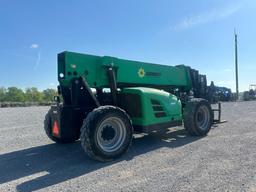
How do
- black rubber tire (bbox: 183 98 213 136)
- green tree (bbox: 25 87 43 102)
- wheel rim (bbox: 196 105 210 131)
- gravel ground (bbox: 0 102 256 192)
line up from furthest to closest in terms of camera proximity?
green tree (bbox: 25 87 43 102), wheel rim (bbox: 196 105 210 131), black rubber tire (bbox: 183 98 213 136), gravel ground (bbox: 0 102 256 192)

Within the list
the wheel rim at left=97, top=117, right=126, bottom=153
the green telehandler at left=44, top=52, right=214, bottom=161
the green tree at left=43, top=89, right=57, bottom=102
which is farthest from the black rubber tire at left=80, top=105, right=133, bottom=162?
the green tree at left=43, top=89, right=57, bottom=102

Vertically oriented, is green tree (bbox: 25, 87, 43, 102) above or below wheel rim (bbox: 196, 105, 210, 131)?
above

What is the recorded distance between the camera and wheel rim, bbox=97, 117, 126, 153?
5831 mm

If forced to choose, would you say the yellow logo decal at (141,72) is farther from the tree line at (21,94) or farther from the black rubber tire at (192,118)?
the tree line at (21,94)

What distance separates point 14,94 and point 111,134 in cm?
8930

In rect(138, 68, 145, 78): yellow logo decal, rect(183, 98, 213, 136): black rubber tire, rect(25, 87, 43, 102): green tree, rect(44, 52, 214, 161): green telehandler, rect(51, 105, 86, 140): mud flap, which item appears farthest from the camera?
rect(25, 87, 43, 102): green tree

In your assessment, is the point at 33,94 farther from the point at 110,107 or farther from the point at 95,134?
the point at 95,134

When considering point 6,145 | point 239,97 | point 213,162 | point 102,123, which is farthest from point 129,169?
point 239,97

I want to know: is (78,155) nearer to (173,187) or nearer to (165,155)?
(165,155)

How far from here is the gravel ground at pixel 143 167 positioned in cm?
432

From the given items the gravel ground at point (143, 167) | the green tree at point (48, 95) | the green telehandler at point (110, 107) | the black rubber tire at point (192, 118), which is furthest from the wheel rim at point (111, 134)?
the green tree at point (48, 95)

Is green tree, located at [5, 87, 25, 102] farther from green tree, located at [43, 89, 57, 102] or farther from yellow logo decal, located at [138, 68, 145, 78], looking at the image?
yellow logo decal, located at [138, 68, 145, 78]

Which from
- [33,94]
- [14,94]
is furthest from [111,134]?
[33,94]

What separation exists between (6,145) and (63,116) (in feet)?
8.15
